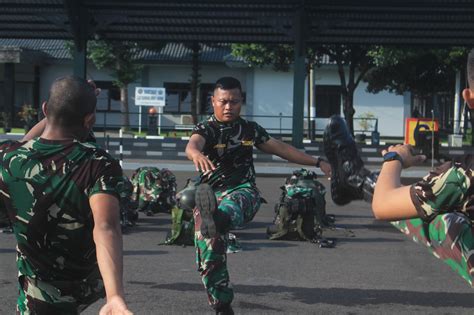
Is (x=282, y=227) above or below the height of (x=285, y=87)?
below

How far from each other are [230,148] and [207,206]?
105cm

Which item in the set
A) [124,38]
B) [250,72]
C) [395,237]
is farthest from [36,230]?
[250,72]

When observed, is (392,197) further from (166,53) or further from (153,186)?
(166,53)

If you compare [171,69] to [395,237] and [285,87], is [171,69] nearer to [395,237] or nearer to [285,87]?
[285,87]

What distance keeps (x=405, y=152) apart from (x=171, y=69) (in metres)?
40.6

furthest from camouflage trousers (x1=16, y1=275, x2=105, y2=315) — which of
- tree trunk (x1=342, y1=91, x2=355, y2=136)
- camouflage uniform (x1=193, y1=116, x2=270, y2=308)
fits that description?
tree trunk (x1=342, y1=91, x2=355, y2=136)

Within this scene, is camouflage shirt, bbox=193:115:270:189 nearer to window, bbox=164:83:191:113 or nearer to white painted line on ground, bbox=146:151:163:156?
white painted line on ground, bbox=146:151:163:156

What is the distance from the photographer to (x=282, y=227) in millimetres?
9375

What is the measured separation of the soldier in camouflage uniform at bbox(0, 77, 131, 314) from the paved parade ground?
2582 millimetres

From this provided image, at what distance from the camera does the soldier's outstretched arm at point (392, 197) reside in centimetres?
288

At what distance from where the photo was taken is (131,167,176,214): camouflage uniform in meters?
11.3

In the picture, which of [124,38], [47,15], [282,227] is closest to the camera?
[282,227]

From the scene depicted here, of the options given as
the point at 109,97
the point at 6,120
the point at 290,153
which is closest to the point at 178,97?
the point at 109,97

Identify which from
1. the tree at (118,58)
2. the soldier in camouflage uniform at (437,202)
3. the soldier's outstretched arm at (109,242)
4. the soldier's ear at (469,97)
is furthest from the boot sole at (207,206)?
the tree at (118,58)
